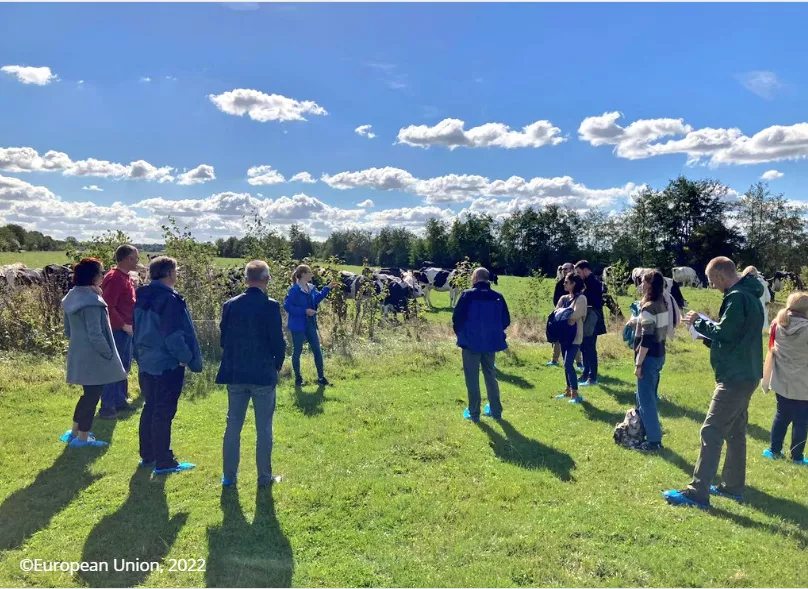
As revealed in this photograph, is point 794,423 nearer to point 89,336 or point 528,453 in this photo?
point 528,453

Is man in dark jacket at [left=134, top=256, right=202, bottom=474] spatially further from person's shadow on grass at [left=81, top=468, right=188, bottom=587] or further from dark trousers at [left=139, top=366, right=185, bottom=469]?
person's shadow on grass at [left=81, top=468, right=188, bottom=587]

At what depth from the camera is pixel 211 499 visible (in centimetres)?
443

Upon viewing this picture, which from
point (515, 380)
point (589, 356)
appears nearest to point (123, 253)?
point (515, 380)

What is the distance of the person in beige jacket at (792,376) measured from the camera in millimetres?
5477

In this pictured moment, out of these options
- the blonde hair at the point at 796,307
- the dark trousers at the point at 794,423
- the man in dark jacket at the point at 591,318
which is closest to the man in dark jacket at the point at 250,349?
the blonde hair at the point at 796,307

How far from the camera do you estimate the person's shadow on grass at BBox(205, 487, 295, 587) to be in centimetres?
336

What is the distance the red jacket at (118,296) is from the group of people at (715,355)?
3.99 metres

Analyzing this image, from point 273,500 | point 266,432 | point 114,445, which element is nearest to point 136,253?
point 114,445

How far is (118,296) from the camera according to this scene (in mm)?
6156

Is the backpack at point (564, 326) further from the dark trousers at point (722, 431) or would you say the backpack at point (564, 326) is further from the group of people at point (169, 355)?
the group of people at point (169, 355)

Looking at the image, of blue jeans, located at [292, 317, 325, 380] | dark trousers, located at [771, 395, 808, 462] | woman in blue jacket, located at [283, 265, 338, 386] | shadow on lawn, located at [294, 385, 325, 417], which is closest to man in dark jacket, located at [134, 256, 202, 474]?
shadow on lawn, located at [294, 385, 325, 417]

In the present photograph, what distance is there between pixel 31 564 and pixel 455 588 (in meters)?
2.82

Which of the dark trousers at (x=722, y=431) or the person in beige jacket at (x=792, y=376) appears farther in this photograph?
the person in beige jacket at (x=792, y=376)

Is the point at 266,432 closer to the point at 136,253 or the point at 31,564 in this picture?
the point at 31,564
